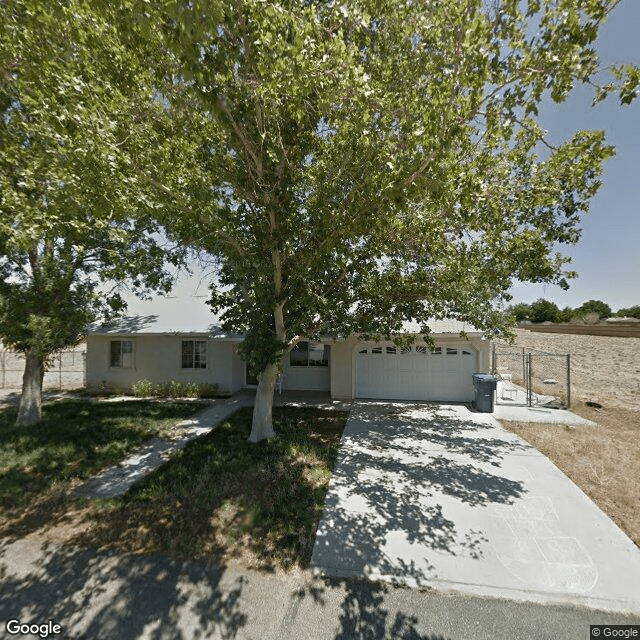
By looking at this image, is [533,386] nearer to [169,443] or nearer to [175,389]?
[169,443]

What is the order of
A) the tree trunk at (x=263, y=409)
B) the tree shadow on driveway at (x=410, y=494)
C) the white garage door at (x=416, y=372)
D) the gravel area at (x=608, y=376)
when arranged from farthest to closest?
the gravel area at (x=608, y=376)
the white garage door at (x=416, y=372)
the tree trunk at (x=263, y=409)
the tree shadow on driveway at (x=410, y=494)

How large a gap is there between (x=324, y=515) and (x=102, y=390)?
1291 centimetres

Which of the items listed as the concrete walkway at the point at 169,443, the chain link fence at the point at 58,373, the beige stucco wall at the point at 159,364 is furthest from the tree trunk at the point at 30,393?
the chain link fence at the point at 58,373

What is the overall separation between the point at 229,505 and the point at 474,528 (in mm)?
3619

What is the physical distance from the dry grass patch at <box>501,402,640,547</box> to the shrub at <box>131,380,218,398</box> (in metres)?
10.5

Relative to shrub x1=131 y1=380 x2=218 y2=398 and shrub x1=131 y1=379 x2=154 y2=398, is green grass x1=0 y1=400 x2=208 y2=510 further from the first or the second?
shrub x1=131 y1=379 x2=154 y2=398

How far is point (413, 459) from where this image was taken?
23.4 feet

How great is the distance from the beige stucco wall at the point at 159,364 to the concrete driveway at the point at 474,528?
752 cm

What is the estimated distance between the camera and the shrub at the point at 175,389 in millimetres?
13203

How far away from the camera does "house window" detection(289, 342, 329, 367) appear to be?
14209mm

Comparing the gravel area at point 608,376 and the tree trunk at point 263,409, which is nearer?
the tree trunk at point 263,409

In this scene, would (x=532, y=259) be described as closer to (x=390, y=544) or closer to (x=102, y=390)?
(x=390, y=544)

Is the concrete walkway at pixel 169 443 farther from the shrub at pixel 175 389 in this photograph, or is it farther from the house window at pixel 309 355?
the house window at pixel 309 355

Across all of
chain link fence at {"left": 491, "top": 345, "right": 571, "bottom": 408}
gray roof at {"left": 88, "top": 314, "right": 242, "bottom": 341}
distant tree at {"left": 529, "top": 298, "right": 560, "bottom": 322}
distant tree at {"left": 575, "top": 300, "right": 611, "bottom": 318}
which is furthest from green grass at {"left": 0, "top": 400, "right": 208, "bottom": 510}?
distant tree at {"left": 575, "top": 300, "right": 611, "bottom": 318}
